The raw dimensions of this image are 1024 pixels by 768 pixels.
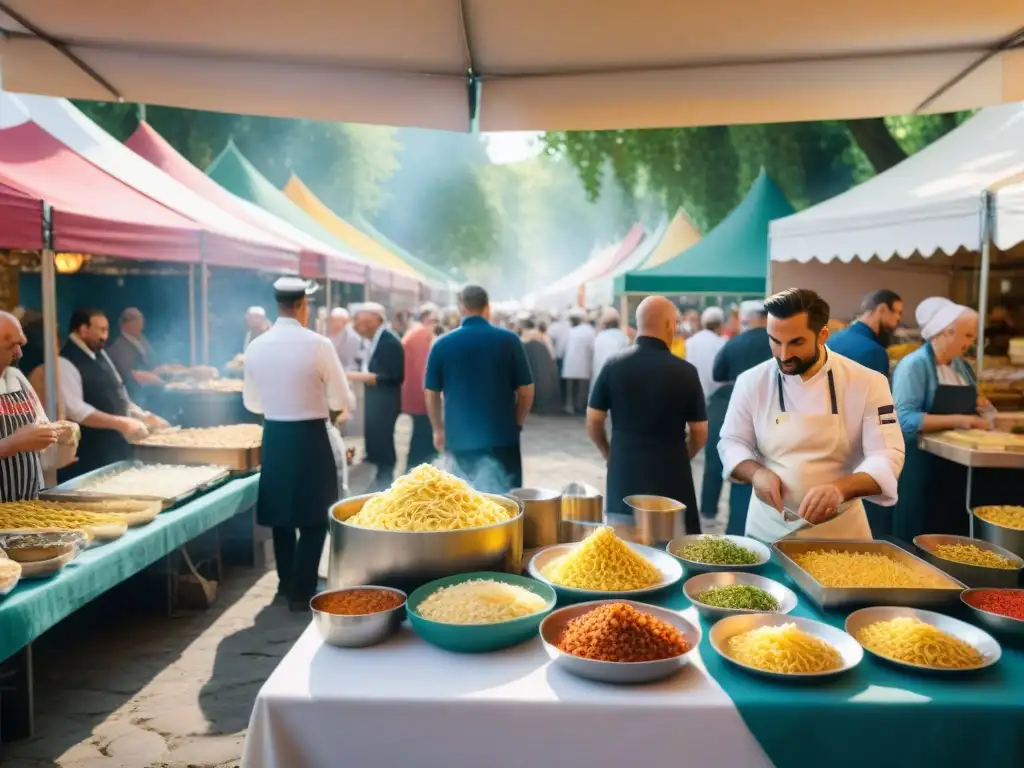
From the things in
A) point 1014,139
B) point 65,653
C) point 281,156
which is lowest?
point 65,653

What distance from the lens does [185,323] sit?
428 inches

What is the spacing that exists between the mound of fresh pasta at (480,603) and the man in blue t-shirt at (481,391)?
299 centimetres

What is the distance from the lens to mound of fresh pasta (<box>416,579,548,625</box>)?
2.10 m

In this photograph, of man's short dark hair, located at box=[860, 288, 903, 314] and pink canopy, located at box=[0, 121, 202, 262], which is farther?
man's short dark hair, located at box=[860, 288, 903, 314]

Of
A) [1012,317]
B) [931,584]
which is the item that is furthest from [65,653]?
[1012,317]

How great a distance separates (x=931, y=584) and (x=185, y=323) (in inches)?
404

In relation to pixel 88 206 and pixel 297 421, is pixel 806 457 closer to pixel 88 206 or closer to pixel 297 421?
pixel 297 421

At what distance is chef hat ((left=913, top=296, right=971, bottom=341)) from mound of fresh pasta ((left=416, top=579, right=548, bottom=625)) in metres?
4.01

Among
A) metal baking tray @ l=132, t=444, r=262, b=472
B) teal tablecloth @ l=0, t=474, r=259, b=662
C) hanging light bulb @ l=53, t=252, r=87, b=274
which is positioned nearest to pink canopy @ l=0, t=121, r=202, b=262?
metal baking tray @ l=132, t=444, r=262, b=472

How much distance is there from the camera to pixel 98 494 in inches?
165

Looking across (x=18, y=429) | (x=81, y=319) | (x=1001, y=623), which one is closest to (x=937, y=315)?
(x=1001, y=623)

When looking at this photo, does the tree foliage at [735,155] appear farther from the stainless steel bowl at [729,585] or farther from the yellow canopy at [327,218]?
the stainless steel bowl at [729,585]

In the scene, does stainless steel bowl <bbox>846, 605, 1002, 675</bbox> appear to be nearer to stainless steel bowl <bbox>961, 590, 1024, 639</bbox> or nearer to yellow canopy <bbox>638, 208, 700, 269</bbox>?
stainless steel bowl <bbox>961, 590, 1024, 639</bbox>

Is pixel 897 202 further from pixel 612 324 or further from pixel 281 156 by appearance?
pixel 281 156
